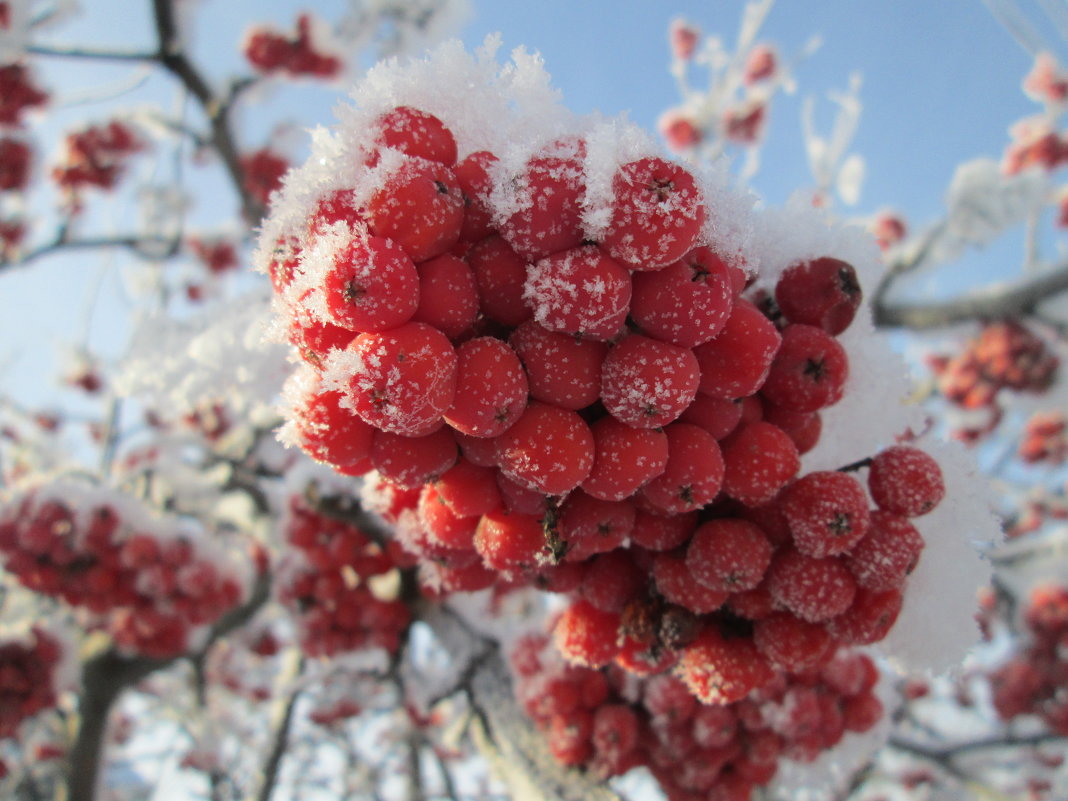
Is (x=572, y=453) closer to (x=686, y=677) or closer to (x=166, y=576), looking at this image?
(x=686, y=677)

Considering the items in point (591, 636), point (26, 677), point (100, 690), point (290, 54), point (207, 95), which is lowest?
point (100, 690)

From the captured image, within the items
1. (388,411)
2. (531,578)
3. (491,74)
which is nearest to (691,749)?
(531,578)

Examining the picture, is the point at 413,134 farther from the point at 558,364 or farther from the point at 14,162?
the point at 14,162

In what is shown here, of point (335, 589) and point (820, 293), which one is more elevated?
point (820, 293)

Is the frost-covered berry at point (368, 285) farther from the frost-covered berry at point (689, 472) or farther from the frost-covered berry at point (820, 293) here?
the frost-covered berry at point (820, 293)

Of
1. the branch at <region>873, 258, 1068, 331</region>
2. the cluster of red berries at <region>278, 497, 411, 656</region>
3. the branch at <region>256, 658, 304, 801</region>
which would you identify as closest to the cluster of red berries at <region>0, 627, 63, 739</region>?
the branch at <region>256, 658, 304, 801</region>

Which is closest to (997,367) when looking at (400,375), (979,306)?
(979,306)
